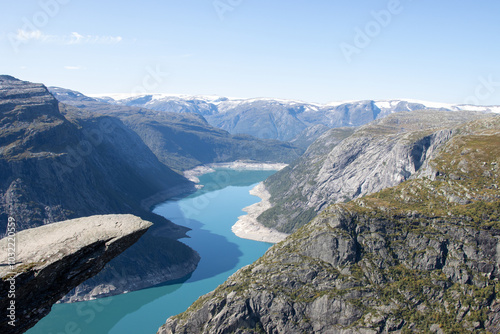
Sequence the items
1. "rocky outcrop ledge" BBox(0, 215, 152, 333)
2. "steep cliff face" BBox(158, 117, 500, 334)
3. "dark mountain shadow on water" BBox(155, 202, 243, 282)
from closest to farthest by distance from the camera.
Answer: "rocky outcrop ledge" BBox(0, 215, 152, 333), "steep cliff face" BBox(158, 117, 500, 334), "dark mountain shadow on water" BBox(155, 202, 243, 282)

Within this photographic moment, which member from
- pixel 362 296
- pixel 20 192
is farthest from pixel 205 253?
pixel 362 296

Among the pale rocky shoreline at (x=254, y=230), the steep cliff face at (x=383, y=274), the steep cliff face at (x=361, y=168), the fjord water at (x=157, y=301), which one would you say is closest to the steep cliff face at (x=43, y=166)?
the fjord water at (x=157, y=301)

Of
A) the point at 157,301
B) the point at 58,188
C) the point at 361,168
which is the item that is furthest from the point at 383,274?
the point at 58,188

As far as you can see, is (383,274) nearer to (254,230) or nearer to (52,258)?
(52,258)

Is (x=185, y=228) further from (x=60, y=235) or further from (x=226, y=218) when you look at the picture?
(x=60, y=235)

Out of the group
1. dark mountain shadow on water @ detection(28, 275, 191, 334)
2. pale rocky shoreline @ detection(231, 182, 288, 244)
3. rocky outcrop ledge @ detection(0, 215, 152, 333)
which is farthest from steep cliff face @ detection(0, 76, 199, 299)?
rocky outcrop ledge @ detection(0, 215, 152, 333)

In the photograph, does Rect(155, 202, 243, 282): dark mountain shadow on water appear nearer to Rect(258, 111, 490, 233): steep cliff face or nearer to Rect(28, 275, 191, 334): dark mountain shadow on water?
Rect(28, 275, 191, 334): dark mountain shadow on water
